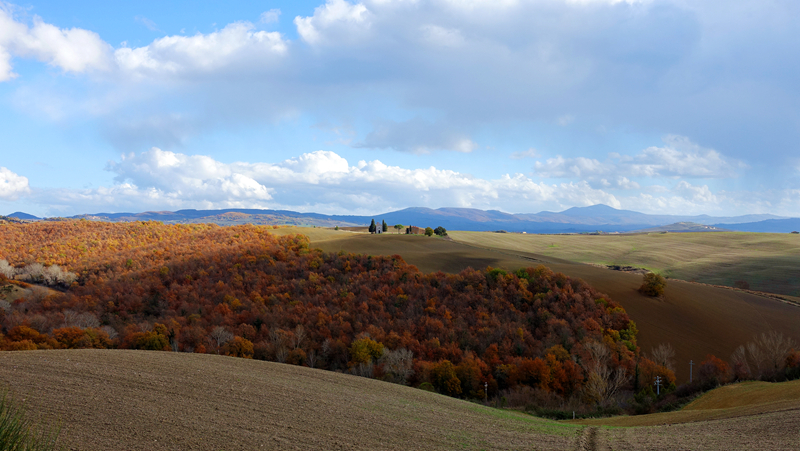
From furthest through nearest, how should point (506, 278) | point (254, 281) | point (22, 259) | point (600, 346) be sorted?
point (22, 259), point (254, 281), point (506, 278), point (600, 346)

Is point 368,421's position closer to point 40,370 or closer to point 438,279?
point 40,370

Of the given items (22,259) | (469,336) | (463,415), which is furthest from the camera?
(22,259)

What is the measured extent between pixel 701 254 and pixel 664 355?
254 feet

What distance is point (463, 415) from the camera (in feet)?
68.2

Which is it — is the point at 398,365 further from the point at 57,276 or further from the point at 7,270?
Answer: the point at 7,270

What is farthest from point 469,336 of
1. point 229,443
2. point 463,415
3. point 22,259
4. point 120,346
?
point 22,259

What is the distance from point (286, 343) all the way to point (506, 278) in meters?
31.0

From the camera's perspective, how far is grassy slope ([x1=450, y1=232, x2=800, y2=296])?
73938 mm

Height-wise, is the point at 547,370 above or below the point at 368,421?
below

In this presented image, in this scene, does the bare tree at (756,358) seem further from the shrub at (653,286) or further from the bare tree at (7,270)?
the bare tree at (7,270)

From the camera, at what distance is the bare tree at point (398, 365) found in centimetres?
3862

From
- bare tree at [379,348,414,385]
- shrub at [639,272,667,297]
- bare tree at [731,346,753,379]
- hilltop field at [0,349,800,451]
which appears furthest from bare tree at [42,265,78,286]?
bare tree at [731,346,753,379]

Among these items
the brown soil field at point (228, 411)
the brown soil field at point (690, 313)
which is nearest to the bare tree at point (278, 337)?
the brown soil field at point (228, 411)

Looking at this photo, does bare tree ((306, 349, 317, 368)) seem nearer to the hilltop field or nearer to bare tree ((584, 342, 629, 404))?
the hilltop field
